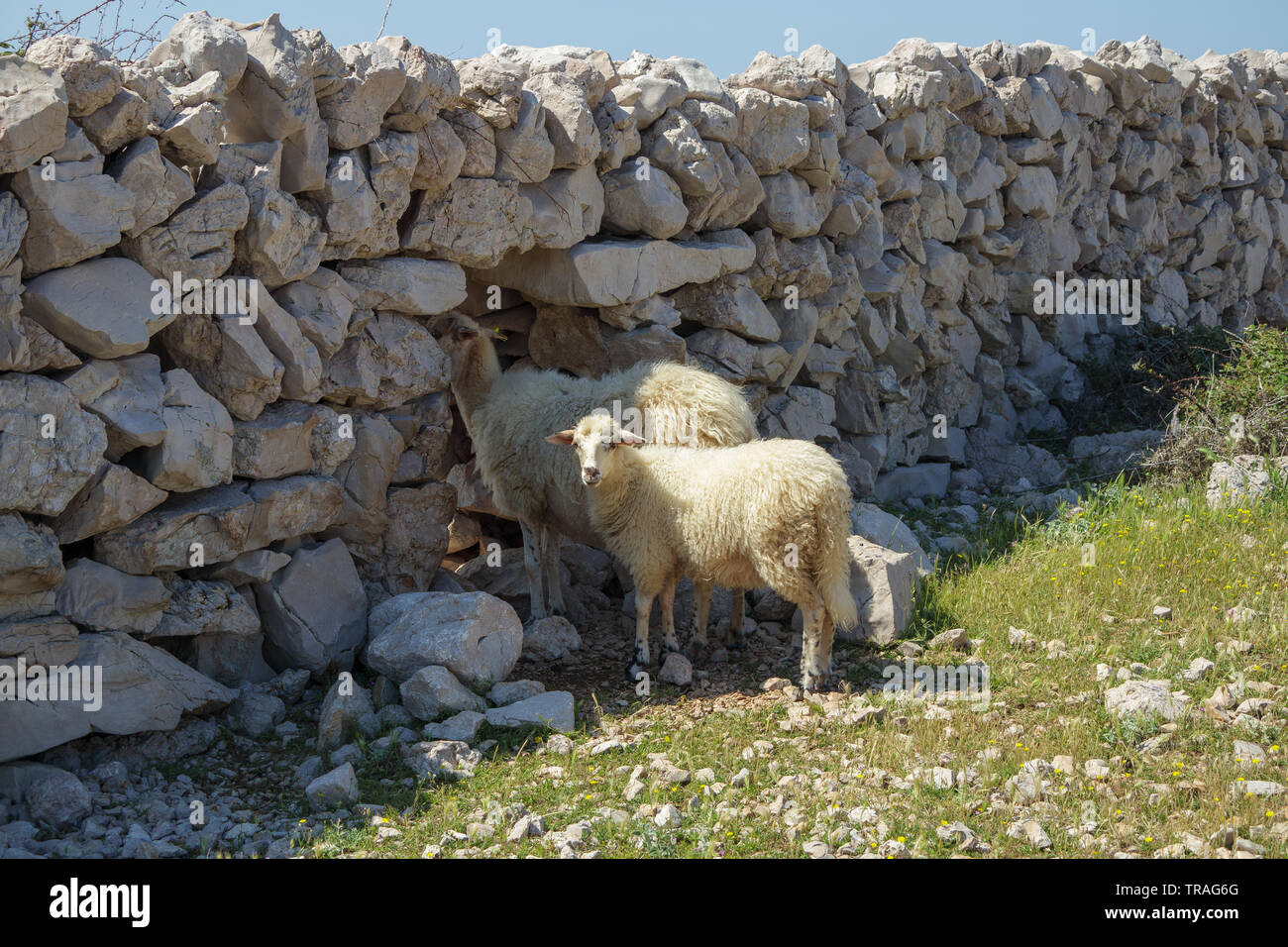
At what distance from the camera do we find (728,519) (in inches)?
259

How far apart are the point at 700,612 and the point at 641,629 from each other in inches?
20.6

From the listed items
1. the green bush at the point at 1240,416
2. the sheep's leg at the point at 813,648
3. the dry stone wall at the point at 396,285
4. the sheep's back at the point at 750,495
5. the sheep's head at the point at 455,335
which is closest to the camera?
the dry stone wall at the point at 396,285

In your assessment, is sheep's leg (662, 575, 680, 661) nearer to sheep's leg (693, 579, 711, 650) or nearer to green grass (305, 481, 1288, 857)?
sheep's leg (693, 579, 711, 650)

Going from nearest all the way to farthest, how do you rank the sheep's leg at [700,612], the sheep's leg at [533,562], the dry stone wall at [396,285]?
the dry stone wall at [396,285]
the sheep's leg at [700,612]
the sheep's leg at [533,562]

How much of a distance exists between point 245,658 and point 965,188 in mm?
→ 7931

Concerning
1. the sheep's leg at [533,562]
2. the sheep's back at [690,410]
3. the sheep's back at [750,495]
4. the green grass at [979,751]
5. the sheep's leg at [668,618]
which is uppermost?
the sheep's back at [690,410]

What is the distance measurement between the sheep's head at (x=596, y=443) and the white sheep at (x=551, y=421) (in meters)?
0.69

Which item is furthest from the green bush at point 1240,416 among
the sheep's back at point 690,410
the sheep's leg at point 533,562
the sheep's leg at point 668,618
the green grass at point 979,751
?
the sheep's leg at point 533,562

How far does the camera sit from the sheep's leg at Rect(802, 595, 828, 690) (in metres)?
6.55

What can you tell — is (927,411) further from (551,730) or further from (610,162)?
(551,730)

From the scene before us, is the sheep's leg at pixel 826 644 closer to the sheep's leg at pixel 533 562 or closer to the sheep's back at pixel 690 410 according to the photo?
the sheep's back at pixel 690 410

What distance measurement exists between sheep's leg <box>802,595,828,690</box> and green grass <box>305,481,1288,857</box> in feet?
0.54

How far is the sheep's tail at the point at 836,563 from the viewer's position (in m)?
6.47

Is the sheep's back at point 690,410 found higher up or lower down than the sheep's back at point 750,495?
higher up
